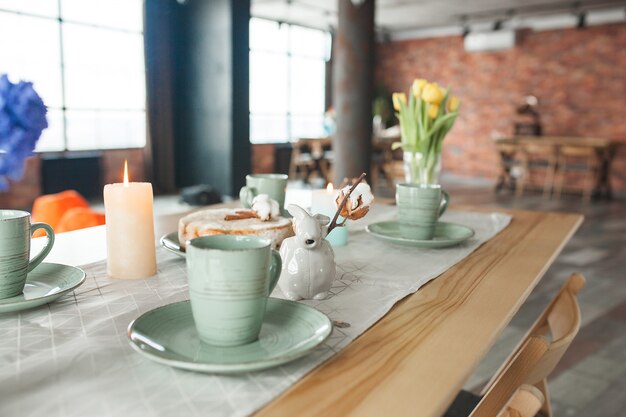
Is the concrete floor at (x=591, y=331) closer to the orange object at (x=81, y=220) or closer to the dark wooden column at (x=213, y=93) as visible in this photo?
the orange object at (x=81, y=220)

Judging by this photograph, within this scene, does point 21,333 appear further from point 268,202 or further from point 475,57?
point 475,57

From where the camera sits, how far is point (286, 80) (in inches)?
356

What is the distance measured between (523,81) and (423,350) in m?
8.69

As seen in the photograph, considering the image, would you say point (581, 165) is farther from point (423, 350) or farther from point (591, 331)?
point (423, 350)

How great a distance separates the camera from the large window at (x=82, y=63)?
18.4ft

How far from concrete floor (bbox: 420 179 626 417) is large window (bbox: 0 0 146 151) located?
458cm

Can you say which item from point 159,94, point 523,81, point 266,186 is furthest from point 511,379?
point 523,81

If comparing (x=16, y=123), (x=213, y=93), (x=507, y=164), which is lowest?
(x=507, y=164)

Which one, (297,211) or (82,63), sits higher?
(82,63)

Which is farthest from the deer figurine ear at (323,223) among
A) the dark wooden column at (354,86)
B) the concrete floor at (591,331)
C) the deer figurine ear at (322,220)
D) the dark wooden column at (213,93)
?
the dark wooden column at (213,93)

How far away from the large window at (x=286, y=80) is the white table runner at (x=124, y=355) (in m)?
7.42

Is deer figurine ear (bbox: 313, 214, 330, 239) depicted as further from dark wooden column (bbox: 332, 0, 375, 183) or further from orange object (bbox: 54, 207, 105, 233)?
dark wooden column (bbox: 332, 0, 375, 183)

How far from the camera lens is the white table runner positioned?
19.6 inches

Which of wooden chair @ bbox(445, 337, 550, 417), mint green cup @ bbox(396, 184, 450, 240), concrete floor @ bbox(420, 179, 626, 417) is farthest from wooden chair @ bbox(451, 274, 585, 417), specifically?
concrete floor @ bbox(420, 179, 626, 417)
